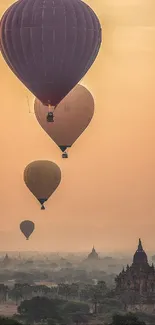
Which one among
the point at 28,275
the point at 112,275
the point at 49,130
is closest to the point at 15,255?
the point at 28,275

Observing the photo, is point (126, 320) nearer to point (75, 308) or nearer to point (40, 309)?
point (40, 309)

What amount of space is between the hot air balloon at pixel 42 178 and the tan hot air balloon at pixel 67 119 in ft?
12.0

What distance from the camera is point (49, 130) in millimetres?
28203

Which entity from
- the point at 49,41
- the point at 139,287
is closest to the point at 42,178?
the point at 49,41

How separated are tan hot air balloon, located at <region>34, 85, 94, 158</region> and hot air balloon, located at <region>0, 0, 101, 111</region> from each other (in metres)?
3.67

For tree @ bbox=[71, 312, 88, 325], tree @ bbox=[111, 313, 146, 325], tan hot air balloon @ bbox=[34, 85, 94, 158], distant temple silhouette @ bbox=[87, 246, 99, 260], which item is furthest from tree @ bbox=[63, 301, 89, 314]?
tan hot air balloon @ bbox=[34, 85, 94, 158]

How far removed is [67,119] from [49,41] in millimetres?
4708

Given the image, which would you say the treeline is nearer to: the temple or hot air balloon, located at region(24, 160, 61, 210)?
the temple

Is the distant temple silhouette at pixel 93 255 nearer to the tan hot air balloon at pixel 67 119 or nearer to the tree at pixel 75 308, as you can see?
the tree at pixel 75 308

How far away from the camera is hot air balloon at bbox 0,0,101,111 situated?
23484 millimetres

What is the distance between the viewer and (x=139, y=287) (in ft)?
257

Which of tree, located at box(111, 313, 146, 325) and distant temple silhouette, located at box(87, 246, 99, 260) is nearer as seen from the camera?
tree, located at box(111, 313, 146, 325)

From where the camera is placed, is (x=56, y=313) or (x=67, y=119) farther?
(x=56, y=313)

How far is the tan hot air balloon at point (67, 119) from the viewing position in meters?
27.7
